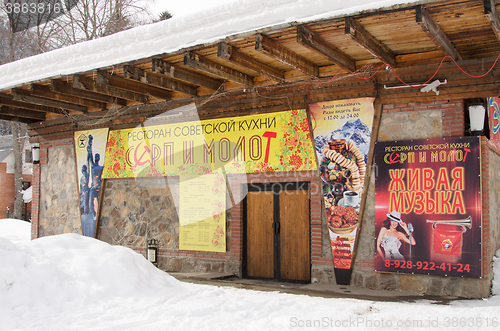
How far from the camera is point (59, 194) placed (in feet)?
35.8

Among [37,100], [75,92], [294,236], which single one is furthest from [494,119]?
[37,100]

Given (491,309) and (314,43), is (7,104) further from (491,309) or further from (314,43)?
(491,309)

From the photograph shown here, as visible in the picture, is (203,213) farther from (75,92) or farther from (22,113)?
(22,113)

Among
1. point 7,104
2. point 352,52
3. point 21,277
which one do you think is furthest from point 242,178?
point 7,104

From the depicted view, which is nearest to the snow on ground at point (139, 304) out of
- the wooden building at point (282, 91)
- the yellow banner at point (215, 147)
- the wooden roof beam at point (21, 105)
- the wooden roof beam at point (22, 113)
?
the wooden building at point (282, 91)

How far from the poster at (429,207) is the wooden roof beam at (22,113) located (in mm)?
8657

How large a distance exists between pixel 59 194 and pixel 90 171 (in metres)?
1.35

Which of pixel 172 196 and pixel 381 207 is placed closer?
pixel 381 207

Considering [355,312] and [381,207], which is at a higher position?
[381,207]

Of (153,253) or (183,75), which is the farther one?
(153,253)

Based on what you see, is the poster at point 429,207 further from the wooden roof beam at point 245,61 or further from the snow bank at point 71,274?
the snow bank at point 71,274

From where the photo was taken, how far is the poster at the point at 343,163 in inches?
279

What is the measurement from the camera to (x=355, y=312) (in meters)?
5.13

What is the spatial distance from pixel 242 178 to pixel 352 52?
3.10 meters
